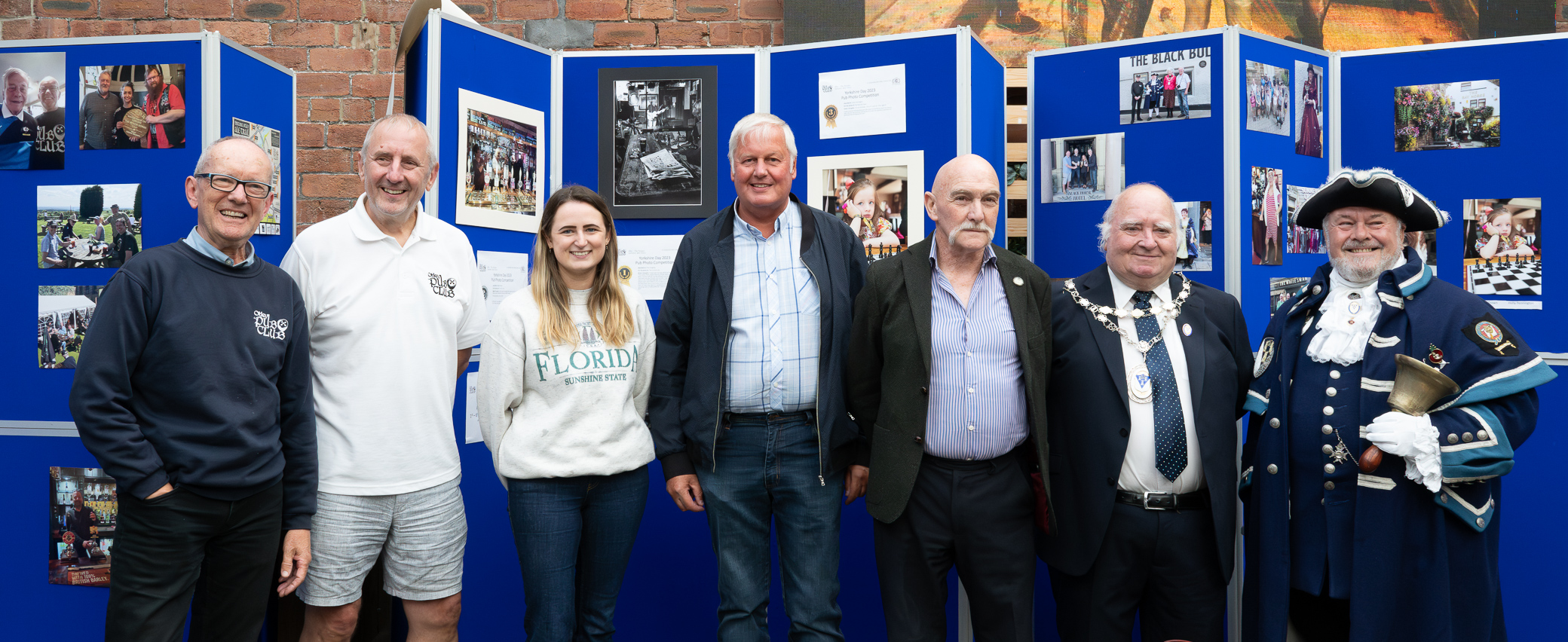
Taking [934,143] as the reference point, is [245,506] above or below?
below

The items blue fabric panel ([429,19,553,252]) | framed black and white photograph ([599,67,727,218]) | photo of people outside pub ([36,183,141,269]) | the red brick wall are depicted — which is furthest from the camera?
the red brick wall

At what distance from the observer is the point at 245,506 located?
213cm

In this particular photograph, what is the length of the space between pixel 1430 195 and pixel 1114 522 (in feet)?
6.73

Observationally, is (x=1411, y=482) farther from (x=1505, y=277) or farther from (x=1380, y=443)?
(x=1505, y=277)

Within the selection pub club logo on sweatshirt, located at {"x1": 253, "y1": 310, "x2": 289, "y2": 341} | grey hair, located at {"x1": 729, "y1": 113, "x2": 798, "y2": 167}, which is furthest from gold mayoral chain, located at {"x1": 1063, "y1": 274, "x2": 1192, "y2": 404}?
pub club logo on sweatshirt, located at {"x1": 253, "y1": 310, "x2": 289, "y2": 341}

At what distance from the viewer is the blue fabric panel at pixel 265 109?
9.09ft

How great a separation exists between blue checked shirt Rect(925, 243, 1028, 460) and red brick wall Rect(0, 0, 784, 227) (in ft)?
7.34

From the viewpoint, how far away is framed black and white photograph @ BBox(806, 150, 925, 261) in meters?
3.15

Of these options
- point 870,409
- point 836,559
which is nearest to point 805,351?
point 870,409

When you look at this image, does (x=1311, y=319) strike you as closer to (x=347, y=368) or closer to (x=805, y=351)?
(x=805, y=351)

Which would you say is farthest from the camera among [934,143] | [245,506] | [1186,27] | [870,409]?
[1186,27]

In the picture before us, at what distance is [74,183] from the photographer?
2717mm

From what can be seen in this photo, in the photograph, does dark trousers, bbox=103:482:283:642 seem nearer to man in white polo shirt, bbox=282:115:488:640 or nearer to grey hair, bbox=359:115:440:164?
man in white polo shirt, bbox=282:115:488:640

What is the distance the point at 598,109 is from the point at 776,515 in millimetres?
1729
